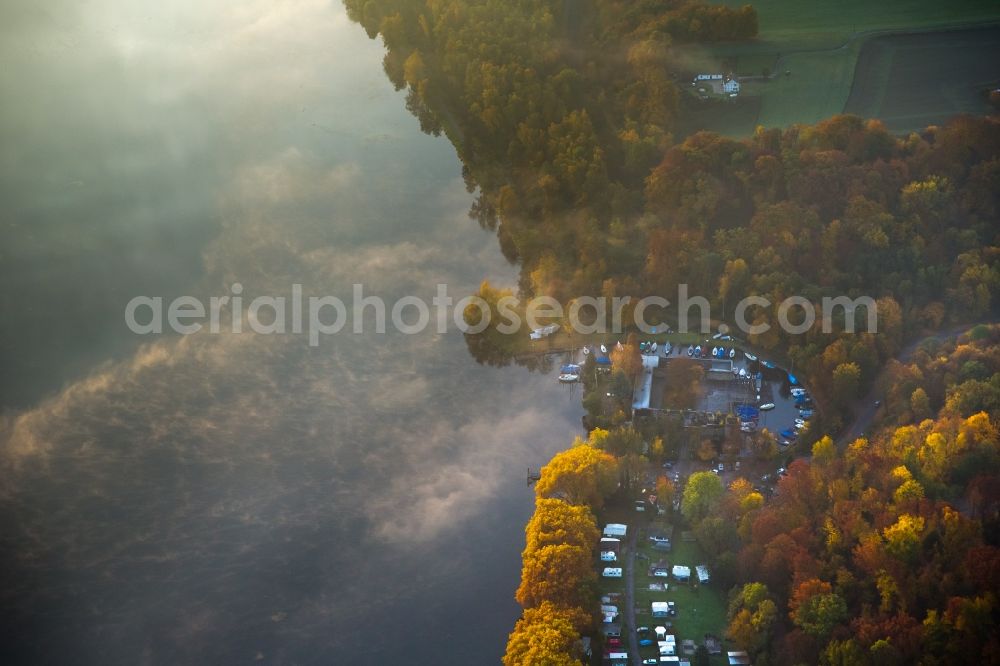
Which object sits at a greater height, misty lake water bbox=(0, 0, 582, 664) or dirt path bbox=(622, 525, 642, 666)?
misty lake water bbox=(0, 0, 582, 664)

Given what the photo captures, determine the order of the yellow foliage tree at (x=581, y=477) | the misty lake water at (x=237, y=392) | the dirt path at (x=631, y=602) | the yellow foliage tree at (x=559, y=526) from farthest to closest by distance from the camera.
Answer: the yellow foliage tree at (x=581, y=477) → the yellow foliage tree at (x=559, y=526) → the misty lake water at (x=237, y=392) → the dirt path at (x=631, y=602)

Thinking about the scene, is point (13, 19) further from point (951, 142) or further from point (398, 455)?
point (951, 142)

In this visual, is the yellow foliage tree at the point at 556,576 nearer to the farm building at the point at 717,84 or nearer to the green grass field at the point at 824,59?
the green grass field at the point at 824,59

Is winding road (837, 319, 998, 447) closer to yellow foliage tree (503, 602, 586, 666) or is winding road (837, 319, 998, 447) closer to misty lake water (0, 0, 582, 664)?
misty lake water (0, 0, 582, 664)

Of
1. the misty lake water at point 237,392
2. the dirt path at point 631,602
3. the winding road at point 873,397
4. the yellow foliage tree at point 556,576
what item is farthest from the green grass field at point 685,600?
the winding road at point 873,397

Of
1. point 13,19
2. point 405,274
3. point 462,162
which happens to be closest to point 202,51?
point 13,19

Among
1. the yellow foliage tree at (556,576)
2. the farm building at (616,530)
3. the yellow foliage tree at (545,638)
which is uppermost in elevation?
the farm building at (616,530)

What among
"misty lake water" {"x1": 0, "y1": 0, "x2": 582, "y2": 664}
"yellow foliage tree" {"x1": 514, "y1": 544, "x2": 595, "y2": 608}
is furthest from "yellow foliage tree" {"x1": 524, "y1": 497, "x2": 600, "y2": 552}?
"misty lake water" {"x1": 0, "y1": 0, "x2": 582, "y2": 664}
